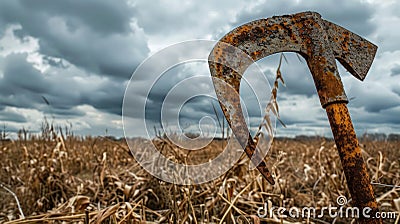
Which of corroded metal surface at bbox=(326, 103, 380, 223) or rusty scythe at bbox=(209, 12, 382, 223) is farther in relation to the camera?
corroded metal surface at bbox=(326, 103, 380, 223)

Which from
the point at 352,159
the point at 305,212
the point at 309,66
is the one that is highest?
the point at 309,66

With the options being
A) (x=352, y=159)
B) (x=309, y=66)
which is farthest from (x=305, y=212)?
(x=309, y=66)

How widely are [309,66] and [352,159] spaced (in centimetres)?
43

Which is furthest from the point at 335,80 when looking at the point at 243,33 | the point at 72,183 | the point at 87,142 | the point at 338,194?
the point at 87,142

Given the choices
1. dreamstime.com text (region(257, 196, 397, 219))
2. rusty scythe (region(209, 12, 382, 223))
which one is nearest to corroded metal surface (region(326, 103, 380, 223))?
rusty scythe (region(209, 12, 382, 223))

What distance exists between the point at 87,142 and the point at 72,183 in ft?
16.2

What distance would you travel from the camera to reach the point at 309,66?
1511 mm

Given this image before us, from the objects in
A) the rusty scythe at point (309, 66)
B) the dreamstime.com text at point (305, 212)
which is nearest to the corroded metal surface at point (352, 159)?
the rusty scythe at point (309, 66)

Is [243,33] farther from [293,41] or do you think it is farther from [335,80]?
[335,80]

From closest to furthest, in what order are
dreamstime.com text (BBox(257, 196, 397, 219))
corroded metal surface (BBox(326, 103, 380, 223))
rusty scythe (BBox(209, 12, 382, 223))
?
rusty scythe (BBox(209, 12, 382, 223)) → corroded metal surface (BBox(326, 103, 380, 223)) → dreamstime.com text (BBox(257, 196, 397, 219))

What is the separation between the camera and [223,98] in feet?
4.04

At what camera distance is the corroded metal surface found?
1399 millimetres

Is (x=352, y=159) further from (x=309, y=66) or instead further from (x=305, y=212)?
(x=305, y=212)

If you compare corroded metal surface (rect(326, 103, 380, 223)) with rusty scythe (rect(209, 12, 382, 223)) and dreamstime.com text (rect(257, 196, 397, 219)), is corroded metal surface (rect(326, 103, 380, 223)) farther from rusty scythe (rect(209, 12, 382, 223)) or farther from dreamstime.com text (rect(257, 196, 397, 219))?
dreamstime.com text (rect(257, 196, 397, 219))
